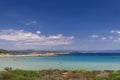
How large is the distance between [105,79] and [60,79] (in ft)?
9.11

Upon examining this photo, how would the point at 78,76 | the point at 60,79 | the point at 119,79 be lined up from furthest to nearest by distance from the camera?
the point at 78,76
the point at 60,79
the point at 119,79

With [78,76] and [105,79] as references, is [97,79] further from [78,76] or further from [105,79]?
[78,76]

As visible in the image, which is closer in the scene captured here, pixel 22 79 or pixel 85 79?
pixel 22 79

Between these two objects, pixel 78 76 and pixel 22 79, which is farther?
pixel 78 76

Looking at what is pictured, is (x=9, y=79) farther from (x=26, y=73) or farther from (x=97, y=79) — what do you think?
(x=97, y=79)

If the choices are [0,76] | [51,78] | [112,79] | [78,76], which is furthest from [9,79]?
[112,79]

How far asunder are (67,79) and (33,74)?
2.85 meters

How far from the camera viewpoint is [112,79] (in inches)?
622

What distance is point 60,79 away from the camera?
661 inches

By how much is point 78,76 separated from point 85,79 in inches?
61.8

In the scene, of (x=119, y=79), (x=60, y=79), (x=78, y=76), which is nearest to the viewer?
(x=119, y=79)

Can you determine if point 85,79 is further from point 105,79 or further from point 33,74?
point 33,74

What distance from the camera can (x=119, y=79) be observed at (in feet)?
50.6

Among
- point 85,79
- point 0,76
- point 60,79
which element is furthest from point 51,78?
point 0,76
